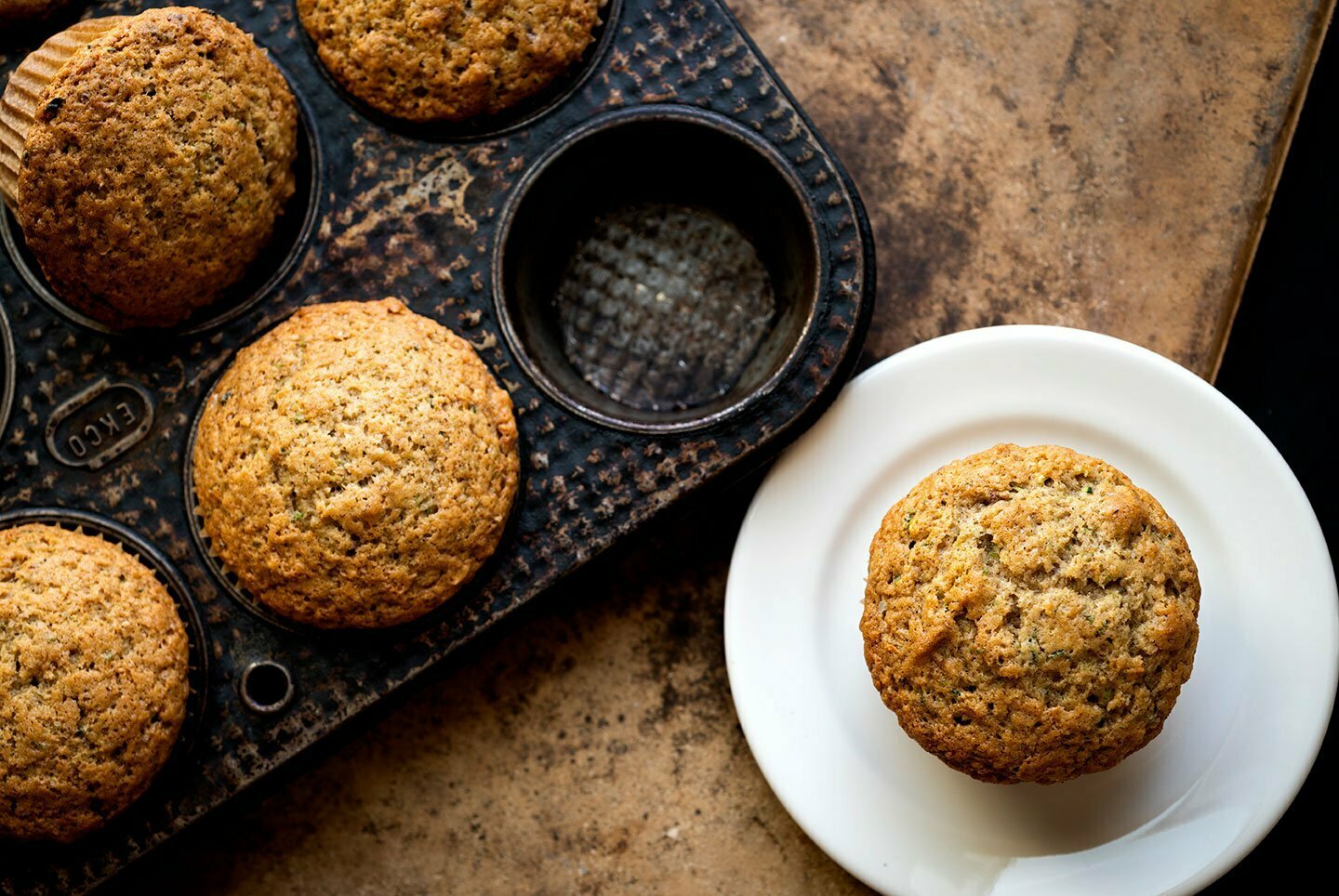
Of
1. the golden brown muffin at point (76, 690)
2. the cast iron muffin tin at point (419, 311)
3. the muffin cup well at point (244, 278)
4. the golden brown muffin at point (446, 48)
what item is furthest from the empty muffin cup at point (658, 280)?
the golden brown muffin at point (76, 690)

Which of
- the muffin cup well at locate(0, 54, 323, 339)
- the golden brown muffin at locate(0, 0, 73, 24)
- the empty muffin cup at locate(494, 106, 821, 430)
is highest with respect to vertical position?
the golden brown muffin at locate(0, 0, 73, 24)

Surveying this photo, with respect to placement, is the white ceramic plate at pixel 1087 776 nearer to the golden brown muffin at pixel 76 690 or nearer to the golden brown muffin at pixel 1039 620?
the golden brown muffin at pixel 1039 620

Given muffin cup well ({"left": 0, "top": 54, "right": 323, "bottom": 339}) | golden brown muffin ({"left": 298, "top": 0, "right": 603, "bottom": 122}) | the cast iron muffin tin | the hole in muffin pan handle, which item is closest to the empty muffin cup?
the cast iron muffin tin

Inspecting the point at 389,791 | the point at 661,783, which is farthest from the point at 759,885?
the point at 389,791

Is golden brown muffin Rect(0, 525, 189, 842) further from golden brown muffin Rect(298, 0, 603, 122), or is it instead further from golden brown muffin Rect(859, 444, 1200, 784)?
golden brown muffin Rect(859, 444, 1200, 784)

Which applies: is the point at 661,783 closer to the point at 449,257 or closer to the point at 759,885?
the point at 759,885

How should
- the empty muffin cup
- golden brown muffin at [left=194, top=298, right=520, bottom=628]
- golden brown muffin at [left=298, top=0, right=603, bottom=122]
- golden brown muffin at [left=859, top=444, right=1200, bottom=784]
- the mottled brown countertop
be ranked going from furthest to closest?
the mottled brown countertop
the empty muffin cup
golden brown muffin at [left=298, top=0, right=603, bottom=122]
golden brown muffin at [left=194, top=298, right=520, bottom=628]
golden brown muffin at [left=859, top=444, right=1200, bottom=784]
